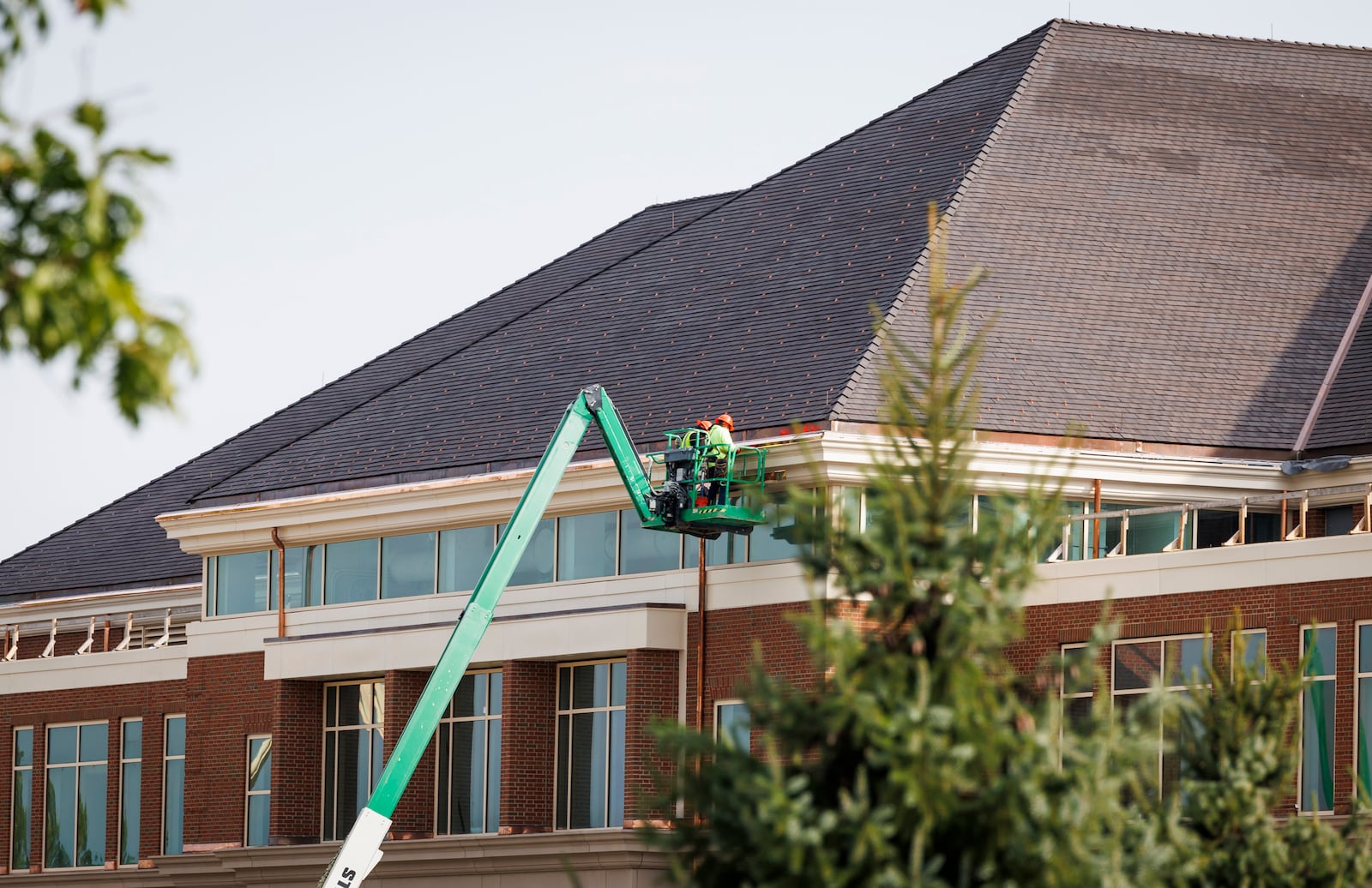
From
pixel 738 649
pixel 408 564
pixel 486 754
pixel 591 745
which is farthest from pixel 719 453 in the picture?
pixel 408 564

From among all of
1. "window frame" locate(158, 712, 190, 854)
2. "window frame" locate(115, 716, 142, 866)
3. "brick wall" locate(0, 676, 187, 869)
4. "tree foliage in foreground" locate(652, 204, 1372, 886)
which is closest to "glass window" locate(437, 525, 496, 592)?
"window frame" locate(158, 712, 190, 854)

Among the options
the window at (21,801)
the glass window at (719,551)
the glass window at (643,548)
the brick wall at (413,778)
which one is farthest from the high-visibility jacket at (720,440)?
the window at (21,801)

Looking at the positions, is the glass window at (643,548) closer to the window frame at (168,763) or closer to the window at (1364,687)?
the window at (1364,687)

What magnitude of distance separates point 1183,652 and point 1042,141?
11875 millimetres

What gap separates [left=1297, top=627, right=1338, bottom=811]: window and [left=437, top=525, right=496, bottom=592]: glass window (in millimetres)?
13972

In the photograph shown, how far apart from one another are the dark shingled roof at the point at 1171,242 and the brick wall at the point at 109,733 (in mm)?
17931

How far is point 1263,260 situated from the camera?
40.5 metres

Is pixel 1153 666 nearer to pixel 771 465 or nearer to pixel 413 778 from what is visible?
pixel 771 465

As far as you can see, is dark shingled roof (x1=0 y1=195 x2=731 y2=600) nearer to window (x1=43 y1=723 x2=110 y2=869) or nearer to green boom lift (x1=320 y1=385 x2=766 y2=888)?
window (x1=43 y1=723 x2=110 y2=869)

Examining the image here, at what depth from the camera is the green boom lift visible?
1371 inches

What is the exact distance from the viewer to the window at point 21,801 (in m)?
48.5

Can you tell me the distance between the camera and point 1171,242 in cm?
4053

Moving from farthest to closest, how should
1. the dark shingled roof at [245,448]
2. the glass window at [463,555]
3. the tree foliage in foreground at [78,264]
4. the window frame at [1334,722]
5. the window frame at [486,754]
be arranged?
the dark shingled roof at [245,448] < the glass window at [463,555] < the window frame at [486,754] < the window frame at [1334,722] < the tree foliage in foreground at [78,264]

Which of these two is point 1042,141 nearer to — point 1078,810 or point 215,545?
point 215,545
